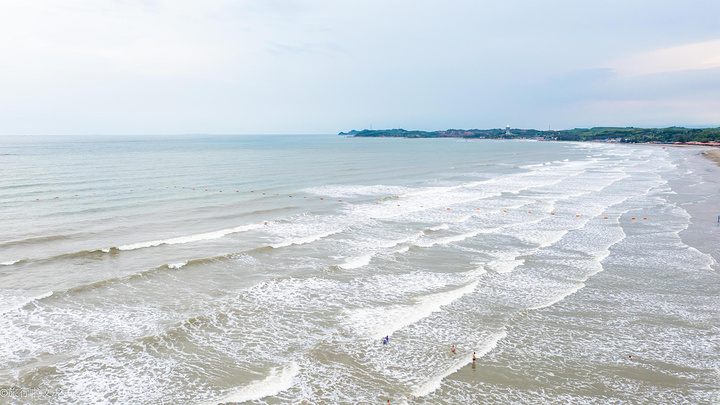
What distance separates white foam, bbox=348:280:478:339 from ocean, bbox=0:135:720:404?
84 mm

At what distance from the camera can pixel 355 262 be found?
22.3 meters

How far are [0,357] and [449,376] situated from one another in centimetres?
1301

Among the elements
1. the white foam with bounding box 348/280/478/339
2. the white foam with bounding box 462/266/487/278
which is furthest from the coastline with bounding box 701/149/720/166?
the white foam with bounding box 348/280/478/339

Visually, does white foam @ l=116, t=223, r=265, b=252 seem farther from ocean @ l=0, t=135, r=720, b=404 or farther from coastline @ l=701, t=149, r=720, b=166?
coastline @ l=701, t=149, r=720, b=166

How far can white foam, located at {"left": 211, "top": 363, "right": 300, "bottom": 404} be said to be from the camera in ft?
37.2

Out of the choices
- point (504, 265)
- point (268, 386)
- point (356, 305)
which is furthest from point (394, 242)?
point (268, 386)

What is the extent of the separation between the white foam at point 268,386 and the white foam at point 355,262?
9.03 metres

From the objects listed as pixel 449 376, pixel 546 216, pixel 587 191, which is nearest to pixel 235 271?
pixel 449 376

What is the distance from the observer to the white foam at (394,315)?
1504 cm

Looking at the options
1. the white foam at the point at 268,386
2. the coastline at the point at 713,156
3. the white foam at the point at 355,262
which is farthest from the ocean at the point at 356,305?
the coastline at the point at 713,156

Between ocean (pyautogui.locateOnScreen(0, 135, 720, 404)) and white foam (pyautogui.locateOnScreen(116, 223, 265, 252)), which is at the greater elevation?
white foam (pyautogui.locateOnScreen(116, 223, 265, 252))

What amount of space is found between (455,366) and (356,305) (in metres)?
5.12

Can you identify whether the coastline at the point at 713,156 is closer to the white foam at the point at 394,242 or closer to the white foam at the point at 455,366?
the white foam at the point at 394,242

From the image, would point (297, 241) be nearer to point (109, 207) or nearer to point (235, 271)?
point (235, 271)
